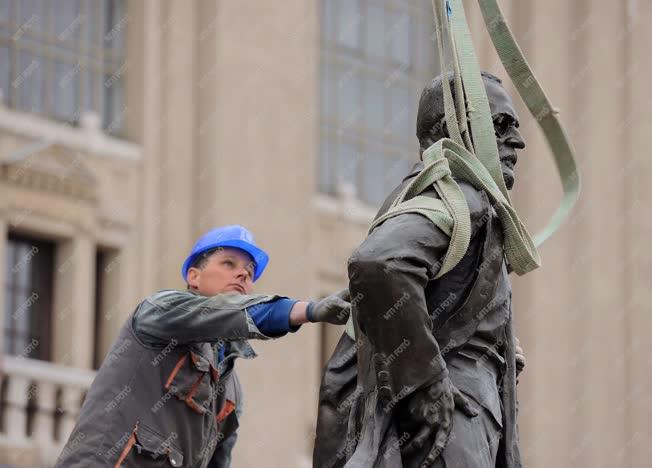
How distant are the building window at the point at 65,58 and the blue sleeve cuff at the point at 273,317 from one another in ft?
63.2

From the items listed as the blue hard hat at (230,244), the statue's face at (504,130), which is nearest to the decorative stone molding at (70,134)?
the blue hard hat at (230,244)

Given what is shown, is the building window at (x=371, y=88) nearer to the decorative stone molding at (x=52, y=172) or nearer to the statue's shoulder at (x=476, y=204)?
the decorative stone molding at (x=52, y=172)

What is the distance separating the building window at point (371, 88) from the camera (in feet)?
111

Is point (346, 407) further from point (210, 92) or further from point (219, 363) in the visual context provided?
point (210, 92)

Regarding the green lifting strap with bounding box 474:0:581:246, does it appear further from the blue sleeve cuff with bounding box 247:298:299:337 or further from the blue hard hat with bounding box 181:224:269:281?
the blue hard hat with bounding box 181:224:269:281

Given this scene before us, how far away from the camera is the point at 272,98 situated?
3162cm

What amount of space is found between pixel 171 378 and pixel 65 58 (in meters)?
19.7

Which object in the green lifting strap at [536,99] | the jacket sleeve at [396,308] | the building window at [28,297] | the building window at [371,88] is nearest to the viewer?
the jacket sleeve at [396,308]

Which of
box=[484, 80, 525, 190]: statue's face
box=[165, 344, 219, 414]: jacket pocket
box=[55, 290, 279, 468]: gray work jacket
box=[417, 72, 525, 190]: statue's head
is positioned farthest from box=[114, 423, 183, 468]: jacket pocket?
box=[484, 80, 525, 190]: statue's face

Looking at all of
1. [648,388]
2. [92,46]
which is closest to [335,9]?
[92,46]

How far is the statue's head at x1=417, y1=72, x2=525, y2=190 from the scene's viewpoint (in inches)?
375

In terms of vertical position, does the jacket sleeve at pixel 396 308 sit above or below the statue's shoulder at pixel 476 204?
below

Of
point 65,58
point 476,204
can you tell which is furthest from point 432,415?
point 65,58

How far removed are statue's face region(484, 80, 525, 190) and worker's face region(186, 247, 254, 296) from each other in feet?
4.53
